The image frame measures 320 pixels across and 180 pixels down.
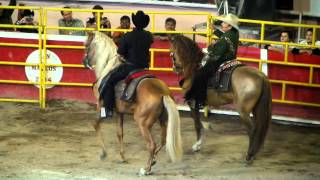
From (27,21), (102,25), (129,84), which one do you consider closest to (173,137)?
(129,84)

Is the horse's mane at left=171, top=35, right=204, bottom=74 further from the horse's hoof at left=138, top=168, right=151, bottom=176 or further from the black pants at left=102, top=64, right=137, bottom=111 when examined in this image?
the horse's hoof at left=138, top=168, right=151, bottom=176

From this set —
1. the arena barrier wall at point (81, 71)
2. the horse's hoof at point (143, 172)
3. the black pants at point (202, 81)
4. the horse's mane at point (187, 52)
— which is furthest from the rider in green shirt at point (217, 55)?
the arena barrier wall at point (81, 71)

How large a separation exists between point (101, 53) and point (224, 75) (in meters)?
1.71

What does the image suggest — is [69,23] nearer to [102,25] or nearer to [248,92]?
[102,25]

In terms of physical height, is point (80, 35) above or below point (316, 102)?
above

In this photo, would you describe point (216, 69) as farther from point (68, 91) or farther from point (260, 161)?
point (68, 91)

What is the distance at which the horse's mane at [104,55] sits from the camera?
782 cm

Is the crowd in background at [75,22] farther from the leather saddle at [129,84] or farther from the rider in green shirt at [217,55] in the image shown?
the leather saddle at [129,84]

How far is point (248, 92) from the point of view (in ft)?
26.6

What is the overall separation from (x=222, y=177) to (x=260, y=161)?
Answer: 1003 millimetres

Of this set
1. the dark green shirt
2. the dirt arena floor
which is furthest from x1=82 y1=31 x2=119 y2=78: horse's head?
the dark green shirt

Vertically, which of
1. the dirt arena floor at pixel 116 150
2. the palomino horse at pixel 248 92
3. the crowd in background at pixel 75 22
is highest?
the crowd in background at pixel 75 22

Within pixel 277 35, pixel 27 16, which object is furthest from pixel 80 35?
pixel 277 35

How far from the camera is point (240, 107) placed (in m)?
8.23
